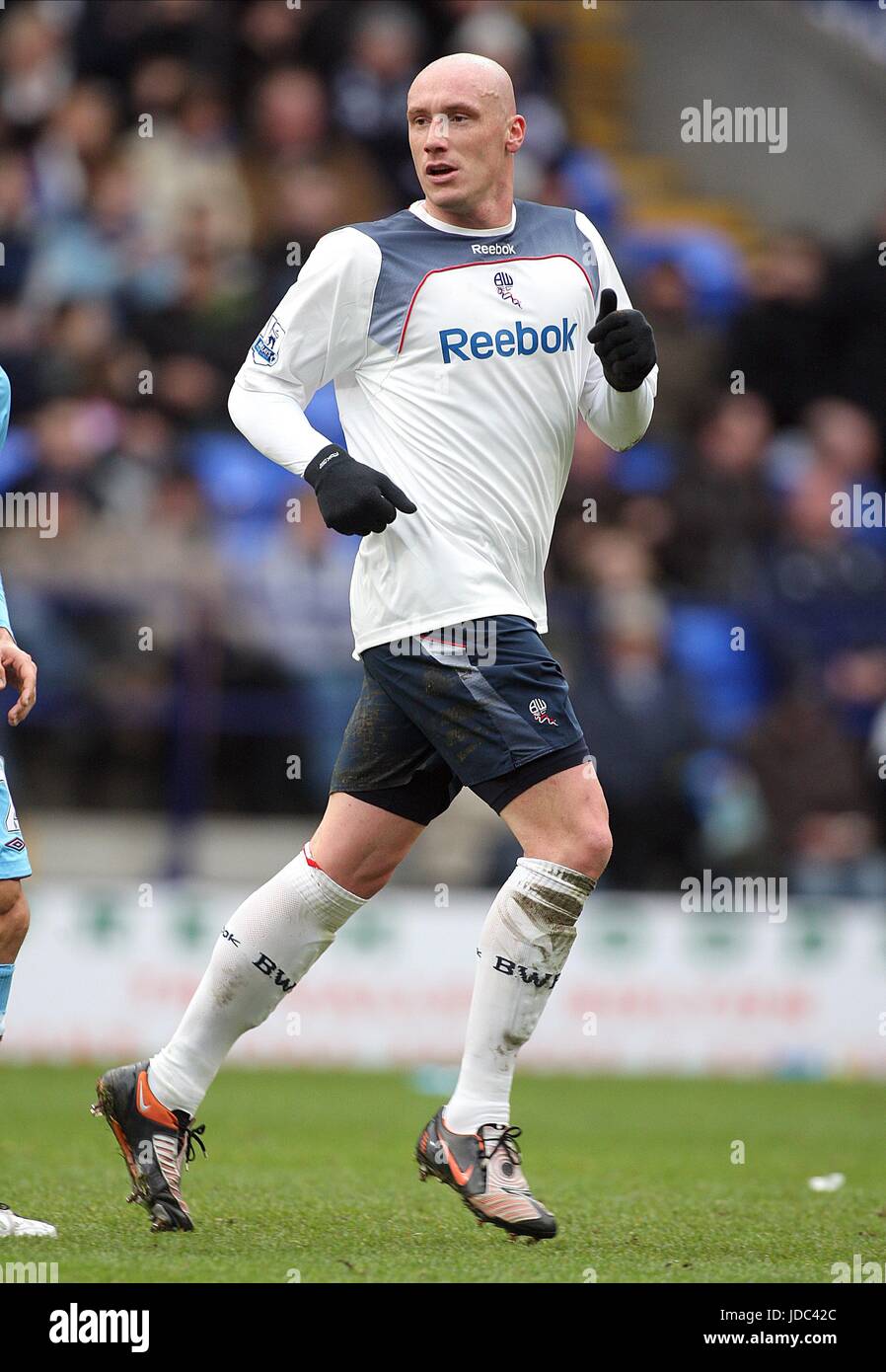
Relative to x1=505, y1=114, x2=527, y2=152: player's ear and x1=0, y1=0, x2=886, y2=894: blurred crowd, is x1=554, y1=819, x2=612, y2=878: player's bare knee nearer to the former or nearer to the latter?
x1=505, y1=114, x2=527, y2=152: player's ear

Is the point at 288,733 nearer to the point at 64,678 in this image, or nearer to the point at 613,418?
the point at 64,678

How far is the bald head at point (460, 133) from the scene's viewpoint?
15.6 feet

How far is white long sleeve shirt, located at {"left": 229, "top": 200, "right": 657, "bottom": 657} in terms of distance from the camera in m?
4.70

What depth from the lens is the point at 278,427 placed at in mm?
4719

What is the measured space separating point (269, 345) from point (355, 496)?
57cm

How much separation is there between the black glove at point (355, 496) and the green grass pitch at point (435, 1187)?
5.32ft

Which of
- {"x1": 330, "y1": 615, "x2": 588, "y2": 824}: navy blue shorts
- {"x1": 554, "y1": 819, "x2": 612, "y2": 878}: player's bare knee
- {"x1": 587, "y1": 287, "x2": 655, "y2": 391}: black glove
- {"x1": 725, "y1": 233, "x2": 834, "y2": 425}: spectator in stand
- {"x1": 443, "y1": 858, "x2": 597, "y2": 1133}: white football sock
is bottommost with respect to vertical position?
{"x1": 443, "y1": 858, "x2": 597, "y2": 1133}: white football sock

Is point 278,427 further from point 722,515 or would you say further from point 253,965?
point 722,515

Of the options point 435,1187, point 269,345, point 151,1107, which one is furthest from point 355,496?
point 435,1187

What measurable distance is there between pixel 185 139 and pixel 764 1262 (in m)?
10.2

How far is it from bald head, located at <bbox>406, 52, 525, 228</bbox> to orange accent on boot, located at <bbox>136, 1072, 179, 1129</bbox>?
88.2 inches

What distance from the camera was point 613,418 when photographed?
199 inches

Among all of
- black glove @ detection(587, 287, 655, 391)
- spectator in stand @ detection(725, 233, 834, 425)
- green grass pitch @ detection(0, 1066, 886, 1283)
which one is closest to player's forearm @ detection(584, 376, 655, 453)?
black glove @ detection(587, 287, 655, 391)

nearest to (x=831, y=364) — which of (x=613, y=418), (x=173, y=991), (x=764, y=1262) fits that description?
(x=173, y=991)
